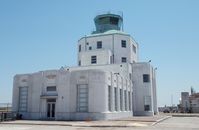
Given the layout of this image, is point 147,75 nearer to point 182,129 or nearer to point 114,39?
point 114,39

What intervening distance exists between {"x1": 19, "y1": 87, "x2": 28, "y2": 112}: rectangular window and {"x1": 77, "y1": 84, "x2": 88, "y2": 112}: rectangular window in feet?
27.3

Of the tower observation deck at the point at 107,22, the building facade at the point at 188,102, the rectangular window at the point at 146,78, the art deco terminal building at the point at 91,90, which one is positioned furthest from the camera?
the building facade at the point at 188,102

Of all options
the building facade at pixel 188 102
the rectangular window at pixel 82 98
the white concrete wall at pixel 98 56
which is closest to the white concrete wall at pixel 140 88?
the white concrete wall at pixel 98 56

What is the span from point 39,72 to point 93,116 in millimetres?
10165

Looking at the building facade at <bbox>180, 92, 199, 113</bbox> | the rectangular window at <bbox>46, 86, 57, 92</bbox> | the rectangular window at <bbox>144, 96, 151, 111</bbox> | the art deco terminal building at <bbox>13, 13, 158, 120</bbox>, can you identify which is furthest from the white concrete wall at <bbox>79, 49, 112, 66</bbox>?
the building facade at <bbox>180, 92, 199, 113</bbox>

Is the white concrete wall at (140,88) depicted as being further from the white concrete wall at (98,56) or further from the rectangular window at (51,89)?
the rectangular window at (51,89)

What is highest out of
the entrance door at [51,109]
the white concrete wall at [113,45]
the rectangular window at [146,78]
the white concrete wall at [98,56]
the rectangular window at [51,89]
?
the white concrete wall at [113,45]

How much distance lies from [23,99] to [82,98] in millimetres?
9373

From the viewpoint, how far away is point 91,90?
110 ft

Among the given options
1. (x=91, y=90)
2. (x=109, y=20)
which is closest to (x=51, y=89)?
(x=91, y=90)

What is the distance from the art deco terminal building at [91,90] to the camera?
33594 mm

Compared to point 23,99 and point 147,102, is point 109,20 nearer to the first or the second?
point 147,102

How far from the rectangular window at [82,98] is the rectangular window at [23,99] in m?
8.32

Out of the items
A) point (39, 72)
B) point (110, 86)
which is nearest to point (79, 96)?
point (110, 86)
